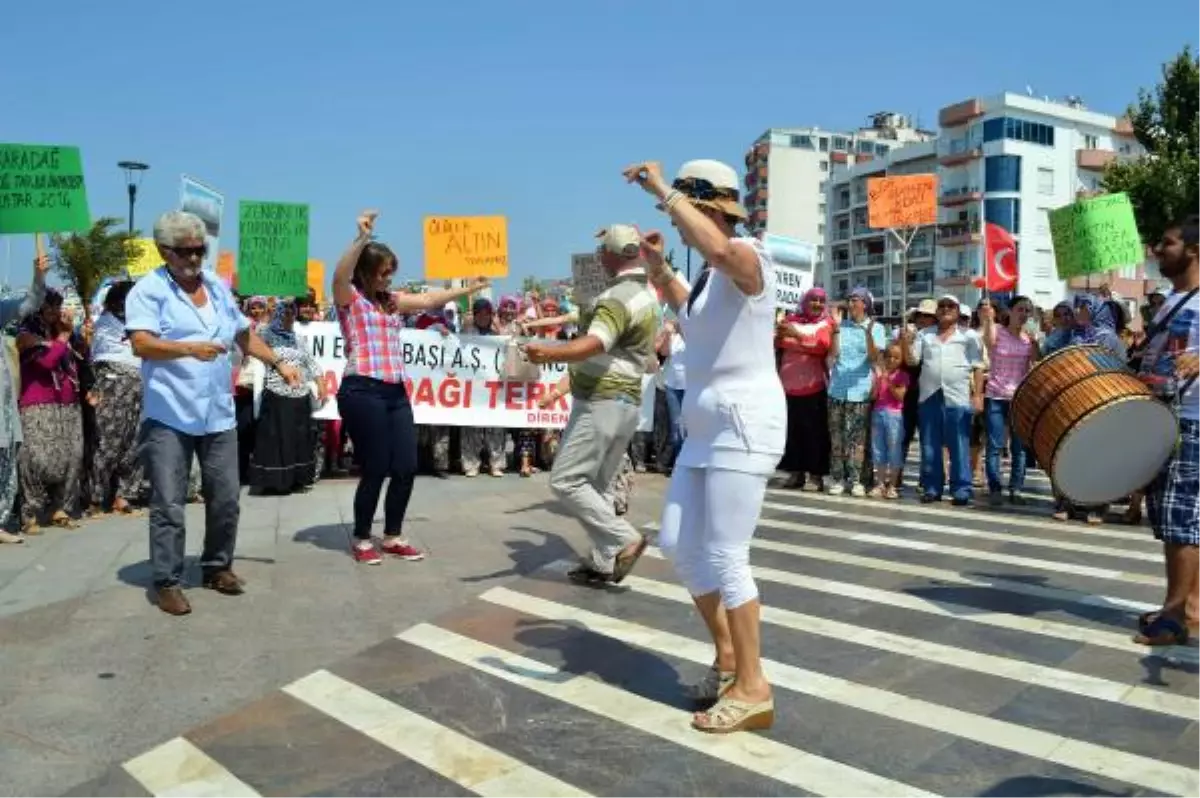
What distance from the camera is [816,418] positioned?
1062 cm


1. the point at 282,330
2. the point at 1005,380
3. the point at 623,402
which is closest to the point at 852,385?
the point at 1005,380

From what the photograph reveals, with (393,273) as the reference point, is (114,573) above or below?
below

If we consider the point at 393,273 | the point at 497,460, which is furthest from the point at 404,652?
the point at 497,460

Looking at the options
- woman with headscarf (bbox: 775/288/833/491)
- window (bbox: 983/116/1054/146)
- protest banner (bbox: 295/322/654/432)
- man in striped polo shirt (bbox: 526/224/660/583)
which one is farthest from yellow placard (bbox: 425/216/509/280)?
window (bbox: 983/116/1054/146)

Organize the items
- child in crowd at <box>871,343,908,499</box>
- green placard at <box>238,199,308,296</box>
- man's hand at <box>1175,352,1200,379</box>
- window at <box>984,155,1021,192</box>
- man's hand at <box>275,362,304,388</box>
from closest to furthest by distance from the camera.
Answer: man's hand at <box>1175,352,1200,379</box> → man's hand at <box>275,362,304,388</box> → child in crowd at <box>871,343,908,499</box> → green placard at <box>238,199,308,296</box> → window at <box>984,155,1021,192</box>

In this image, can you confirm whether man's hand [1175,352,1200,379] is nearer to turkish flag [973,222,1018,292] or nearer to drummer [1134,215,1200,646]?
drummer [1134,215,1200,646]

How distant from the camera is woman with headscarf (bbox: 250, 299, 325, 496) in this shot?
9.52 m

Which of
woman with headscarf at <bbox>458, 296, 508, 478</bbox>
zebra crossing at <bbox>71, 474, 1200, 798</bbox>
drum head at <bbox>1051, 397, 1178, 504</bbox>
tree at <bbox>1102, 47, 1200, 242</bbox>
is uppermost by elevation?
tree at <bbox>1102, 47, 1200, 242</bbox>

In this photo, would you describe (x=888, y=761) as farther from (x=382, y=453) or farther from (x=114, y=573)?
(x=114, y=573)

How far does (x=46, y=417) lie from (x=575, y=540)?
4120 mm

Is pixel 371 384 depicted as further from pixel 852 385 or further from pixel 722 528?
pixel 852 385

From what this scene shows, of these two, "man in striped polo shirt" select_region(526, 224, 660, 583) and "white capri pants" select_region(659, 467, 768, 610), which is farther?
"man in striped polo shirt" select_region(526, 224, 660, 583)

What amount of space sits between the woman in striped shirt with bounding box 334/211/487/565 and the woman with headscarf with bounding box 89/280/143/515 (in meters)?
2.71

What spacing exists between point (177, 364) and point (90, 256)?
3451cm
